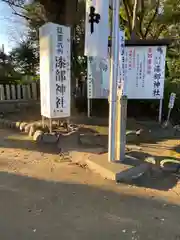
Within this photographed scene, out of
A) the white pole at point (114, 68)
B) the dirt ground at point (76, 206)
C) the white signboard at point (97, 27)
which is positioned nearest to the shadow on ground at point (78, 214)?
the dirt ground at point (76, 206)

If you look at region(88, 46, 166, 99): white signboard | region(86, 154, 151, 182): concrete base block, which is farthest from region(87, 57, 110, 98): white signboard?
region(86, 154, 151, 182): concrete base block

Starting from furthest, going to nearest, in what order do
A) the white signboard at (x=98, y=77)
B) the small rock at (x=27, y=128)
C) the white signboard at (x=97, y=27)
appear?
the white signboard at (x=98, y=77), the small rock at (x=27, y=128), the white signboard at (x=97, y=27)

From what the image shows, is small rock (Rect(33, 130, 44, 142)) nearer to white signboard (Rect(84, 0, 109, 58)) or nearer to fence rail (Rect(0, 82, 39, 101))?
white signboard (Rect(84, 0, 109, 58))

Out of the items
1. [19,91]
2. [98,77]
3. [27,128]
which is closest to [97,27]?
[27,128]

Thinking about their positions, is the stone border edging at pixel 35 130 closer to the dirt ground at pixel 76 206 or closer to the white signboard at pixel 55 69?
the white signboard at pixel 55 69

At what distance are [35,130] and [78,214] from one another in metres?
→ 3.68

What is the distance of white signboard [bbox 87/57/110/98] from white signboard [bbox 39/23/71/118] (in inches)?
70.0

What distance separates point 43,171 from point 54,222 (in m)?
1.54

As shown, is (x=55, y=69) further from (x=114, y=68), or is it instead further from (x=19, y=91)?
(x=19, y=91)

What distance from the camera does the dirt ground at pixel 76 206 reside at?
2771mm

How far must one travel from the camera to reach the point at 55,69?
19.4ft

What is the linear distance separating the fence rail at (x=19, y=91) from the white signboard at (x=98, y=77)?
2508mm

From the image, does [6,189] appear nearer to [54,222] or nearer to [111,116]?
[54,222]

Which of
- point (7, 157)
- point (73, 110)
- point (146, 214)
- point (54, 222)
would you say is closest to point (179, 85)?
point (73, 110)
